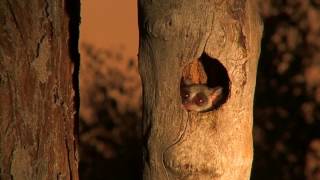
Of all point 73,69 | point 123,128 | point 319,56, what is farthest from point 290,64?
point 73,69

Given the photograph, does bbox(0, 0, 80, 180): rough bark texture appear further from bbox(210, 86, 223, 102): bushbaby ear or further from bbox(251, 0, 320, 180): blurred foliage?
bbox(251, 0, 320, 180): blurred foliage

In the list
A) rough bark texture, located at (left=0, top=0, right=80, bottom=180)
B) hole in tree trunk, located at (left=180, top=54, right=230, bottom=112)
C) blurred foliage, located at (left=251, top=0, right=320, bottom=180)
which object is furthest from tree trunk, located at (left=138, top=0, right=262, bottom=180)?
blurred foliage, located at (left=251, top=0, right=320, bottom=180)

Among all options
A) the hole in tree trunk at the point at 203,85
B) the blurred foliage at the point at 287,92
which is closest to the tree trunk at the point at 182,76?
the hole in tree trunk at the point at 203,85

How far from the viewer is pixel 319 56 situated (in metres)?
5.65

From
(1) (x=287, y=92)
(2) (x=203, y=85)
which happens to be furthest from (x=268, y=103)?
(2) (x=203, y=85)

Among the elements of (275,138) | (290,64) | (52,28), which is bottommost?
(275,138)

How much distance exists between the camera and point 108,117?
6.00 metres

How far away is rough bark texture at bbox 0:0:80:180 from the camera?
10.6 feet

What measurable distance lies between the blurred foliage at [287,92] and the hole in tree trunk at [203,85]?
2.67m

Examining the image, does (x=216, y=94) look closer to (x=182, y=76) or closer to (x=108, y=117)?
(x=182, y=76)

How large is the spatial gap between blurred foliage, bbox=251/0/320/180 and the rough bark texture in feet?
8.68

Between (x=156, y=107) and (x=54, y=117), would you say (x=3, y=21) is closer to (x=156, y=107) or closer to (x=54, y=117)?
(x=54, y=117)

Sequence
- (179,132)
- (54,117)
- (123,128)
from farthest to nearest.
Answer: (123,128) → (54,117) → (179,132)

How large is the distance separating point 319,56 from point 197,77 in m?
2.74
